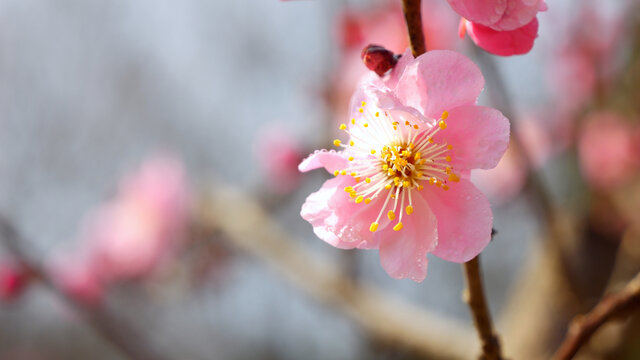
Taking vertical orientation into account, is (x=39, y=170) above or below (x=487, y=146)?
above

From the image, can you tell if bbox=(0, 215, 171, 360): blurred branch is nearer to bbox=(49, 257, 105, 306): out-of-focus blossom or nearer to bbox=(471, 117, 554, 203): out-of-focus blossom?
bbox=(49, 257, 105, 306): out-of-focus blossom

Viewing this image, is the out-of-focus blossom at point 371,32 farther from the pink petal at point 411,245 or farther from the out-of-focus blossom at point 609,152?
the pink petal at point 411,245

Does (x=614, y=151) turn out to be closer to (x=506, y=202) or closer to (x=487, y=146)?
(x=506, y=202)

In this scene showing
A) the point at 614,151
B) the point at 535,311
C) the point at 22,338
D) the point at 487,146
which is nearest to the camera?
the point at 487,146

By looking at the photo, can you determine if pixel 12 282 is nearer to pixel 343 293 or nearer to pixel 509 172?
pixel 343 293

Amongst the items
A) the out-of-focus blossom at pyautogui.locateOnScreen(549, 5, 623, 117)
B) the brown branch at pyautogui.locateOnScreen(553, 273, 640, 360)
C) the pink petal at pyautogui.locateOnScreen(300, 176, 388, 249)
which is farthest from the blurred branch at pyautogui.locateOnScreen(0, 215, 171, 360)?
the out-of-focus blossom at pyautogui.locateOnScreen(549, 5, 623, 117)

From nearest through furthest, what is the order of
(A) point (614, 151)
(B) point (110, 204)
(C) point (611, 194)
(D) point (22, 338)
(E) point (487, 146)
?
(E) point (487, 146) < (C) point (611, 194) < (A) point (614, 151) < (B) point (110, 204) < (D) point (22, 338)

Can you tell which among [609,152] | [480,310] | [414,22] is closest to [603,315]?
[480,310]

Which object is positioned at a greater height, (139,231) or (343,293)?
(139,231)

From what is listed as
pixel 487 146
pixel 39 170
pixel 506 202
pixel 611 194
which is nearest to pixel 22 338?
pixel 39 170
